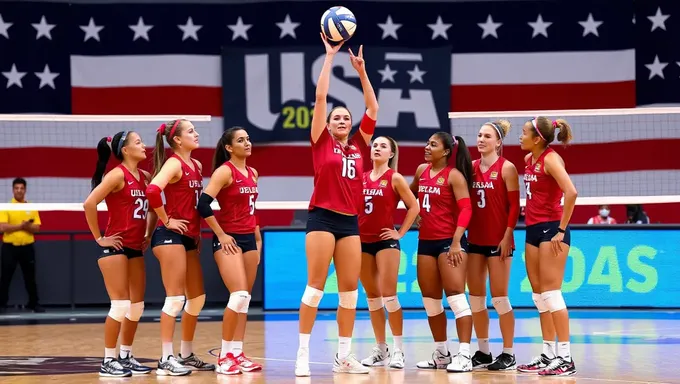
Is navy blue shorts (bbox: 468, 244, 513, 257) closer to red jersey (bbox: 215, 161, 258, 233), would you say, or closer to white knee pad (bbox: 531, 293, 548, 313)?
white knee pad (bbox: 531, 293, 548, 313)

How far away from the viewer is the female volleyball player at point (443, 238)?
8.12 metres

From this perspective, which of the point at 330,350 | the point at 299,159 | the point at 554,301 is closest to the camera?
the point at 554,301

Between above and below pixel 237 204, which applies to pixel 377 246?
below

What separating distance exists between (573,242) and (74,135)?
8087 millimetres

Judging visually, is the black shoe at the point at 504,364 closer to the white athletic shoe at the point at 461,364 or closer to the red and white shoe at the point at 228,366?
the white athletic shoe at the point at 461,364

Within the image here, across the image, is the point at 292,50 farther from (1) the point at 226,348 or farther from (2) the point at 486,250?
(1) the point at 226,348

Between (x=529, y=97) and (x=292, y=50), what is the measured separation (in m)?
4.08

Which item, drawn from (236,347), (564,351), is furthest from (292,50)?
(564,351)

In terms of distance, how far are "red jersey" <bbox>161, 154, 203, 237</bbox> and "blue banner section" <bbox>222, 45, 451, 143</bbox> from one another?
28.7 feet

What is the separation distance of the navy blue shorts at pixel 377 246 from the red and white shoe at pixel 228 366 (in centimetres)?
137

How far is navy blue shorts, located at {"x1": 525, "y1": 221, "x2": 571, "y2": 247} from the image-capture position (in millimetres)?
7887

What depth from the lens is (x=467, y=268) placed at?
8.30 m

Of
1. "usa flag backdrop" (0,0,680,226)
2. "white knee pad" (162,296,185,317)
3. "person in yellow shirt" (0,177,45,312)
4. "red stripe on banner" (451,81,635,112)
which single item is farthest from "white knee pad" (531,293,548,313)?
"red stripe on banner" (451,81,635,112)

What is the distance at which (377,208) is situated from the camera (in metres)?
8.41
